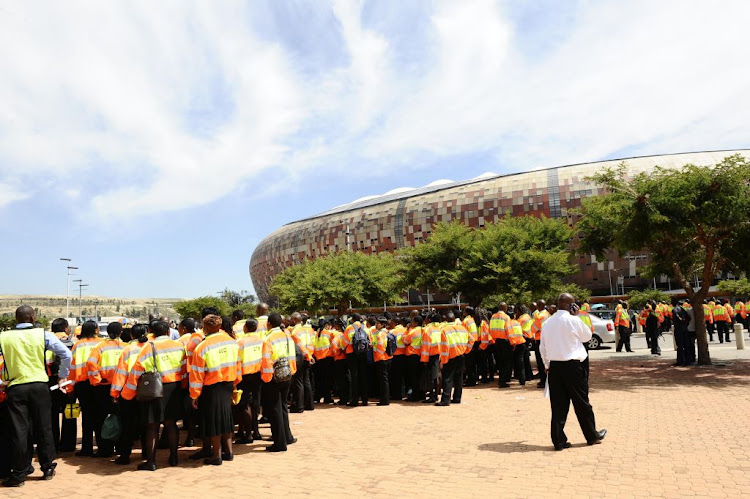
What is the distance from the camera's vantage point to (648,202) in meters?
13.2

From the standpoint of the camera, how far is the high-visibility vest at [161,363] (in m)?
6.80

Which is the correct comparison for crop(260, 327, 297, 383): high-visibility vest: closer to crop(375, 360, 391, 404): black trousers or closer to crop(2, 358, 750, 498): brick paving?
crop(2, 358, 750, 498): brick paving

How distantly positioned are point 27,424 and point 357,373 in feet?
20.7

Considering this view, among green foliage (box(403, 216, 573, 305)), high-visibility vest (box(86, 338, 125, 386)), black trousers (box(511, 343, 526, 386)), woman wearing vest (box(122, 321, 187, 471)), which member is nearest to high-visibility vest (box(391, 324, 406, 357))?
black trousers (box(511, 343, 526, 386))

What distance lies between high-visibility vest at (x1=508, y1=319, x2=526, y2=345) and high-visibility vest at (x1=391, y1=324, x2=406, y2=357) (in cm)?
262

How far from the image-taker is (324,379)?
12047 millimetres

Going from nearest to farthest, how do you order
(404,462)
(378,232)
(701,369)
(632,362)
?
(404,462), (701,369), (632,362), (378,232)

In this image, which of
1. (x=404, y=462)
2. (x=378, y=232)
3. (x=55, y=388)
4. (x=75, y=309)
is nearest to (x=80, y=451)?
(x=55, y=388)

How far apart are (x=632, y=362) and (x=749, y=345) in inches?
276

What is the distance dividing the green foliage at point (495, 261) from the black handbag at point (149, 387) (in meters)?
16.0

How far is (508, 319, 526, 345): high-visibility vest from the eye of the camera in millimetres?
12703

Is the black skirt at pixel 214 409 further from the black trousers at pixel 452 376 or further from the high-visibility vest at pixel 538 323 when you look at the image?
the high-visibility vest at pixel 538 323

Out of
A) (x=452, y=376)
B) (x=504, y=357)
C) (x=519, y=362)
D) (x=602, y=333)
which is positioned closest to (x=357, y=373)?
(x=452, y=376)

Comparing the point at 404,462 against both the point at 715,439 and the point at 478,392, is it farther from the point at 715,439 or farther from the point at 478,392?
the point at 478,392
